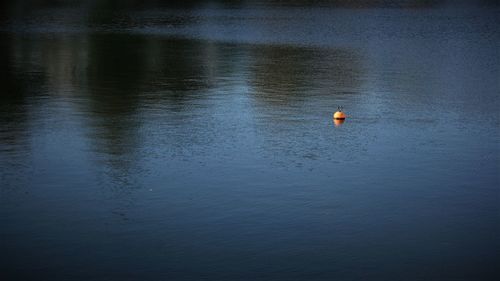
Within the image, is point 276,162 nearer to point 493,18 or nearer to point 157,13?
point 493,18

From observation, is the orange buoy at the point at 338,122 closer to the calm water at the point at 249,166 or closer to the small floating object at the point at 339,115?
the small floating object at the point at 339,115

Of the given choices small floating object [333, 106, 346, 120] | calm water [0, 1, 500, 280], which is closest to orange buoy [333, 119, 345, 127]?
small floating object [333, 106, 346, 120]

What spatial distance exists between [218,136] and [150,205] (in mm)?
7562

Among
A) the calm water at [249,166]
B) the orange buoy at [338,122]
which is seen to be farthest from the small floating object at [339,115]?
the calm water at [249,166]

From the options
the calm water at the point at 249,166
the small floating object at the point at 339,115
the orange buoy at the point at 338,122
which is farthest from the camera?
the small floating object at the point at 339,115

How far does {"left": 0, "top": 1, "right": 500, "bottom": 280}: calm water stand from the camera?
58.3 feet

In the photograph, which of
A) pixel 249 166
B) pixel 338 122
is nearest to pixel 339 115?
pixel 338 122

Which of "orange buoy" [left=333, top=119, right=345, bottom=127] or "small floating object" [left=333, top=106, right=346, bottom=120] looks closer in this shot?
"orange buoy" [left=333, top=119, right=345, bottom=127]

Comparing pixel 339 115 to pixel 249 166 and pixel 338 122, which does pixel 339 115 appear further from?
pixel 249 166

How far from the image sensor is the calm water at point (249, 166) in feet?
58.3

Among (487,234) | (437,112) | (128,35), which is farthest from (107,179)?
(128,35)

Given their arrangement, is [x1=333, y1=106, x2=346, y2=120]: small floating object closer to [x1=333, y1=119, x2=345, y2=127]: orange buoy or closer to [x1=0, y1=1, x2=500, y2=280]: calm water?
[x1=333, y1=119, x2=345, y2=127]: orange buoy

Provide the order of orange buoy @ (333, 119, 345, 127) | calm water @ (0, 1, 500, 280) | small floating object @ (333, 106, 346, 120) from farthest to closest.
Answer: small floating object @ (333, 106, 346, 120) < orange buoy @ (333, 119, 345, 127) < calm water @ (0, 1, 500, 280)

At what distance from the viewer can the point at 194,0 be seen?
122m
